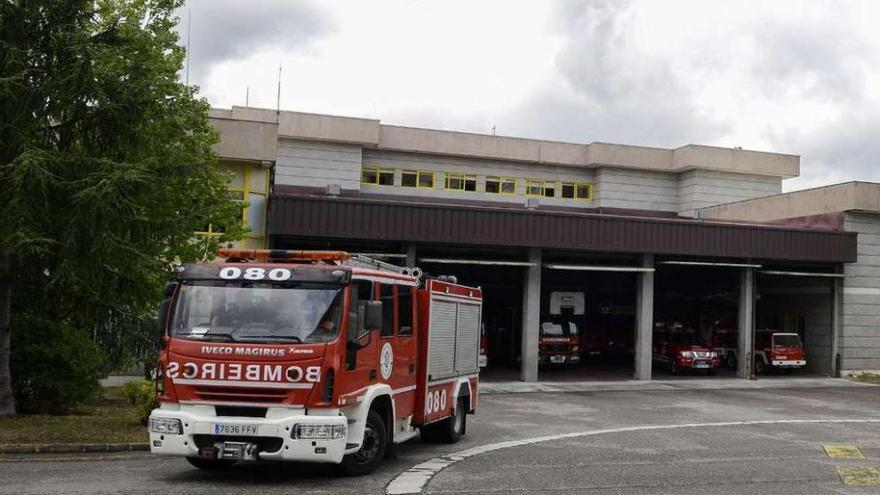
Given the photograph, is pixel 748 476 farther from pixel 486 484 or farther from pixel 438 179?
pixel 438 179

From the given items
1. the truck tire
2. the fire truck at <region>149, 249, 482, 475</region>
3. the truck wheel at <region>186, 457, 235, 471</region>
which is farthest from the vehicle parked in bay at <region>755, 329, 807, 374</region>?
the truck wheel at <region>186, 457, 235, 471</region>

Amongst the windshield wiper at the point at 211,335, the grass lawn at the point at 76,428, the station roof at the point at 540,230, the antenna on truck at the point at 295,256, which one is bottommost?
the grass lawn at the point at 76,428

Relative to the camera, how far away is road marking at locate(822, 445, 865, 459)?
47.8 feet

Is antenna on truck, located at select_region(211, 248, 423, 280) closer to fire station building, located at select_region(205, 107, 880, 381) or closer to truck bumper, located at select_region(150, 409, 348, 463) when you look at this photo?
truck bumper, located at select_region(150, 409, 348, 463)

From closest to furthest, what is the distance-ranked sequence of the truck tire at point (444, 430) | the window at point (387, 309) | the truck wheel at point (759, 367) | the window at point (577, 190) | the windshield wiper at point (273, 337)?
1. the windshield wiper at point (273, 337)
2. the window at point (387, 309)
3. the truck tire at point (444, 430)
4. the truck wheel at point (759, 367)
5. the window at point (577, 190)

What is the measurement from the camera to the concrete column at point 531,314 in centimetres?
3244

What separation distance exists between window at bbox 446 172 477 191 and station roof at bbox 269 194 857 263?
1238 centimetres

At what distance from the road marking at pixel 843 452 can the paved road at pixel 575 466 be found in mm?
178

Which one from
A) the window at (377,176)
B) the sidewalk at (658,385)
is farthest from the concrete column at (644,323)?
the window at (377,176)

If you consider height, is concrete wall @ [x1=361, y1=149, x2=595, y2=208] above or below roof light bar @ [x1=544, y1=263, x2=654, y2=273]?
above

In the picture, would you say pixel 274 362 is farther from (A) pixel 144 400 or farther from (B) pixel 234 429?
(A) pixel 144 400

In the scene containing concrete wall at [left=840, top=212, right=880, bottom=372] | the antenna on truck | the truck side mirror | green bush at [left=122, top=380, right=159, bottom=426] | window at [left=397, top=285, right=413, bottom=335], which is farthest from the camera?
concrete wall at [left=840, top=212, right=880, bottom=372]

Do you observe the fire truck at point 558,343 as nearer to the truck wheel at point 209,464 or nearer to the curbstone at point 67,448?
the curbstone at point 67,448

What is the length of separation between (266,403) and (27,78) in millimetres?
8591
